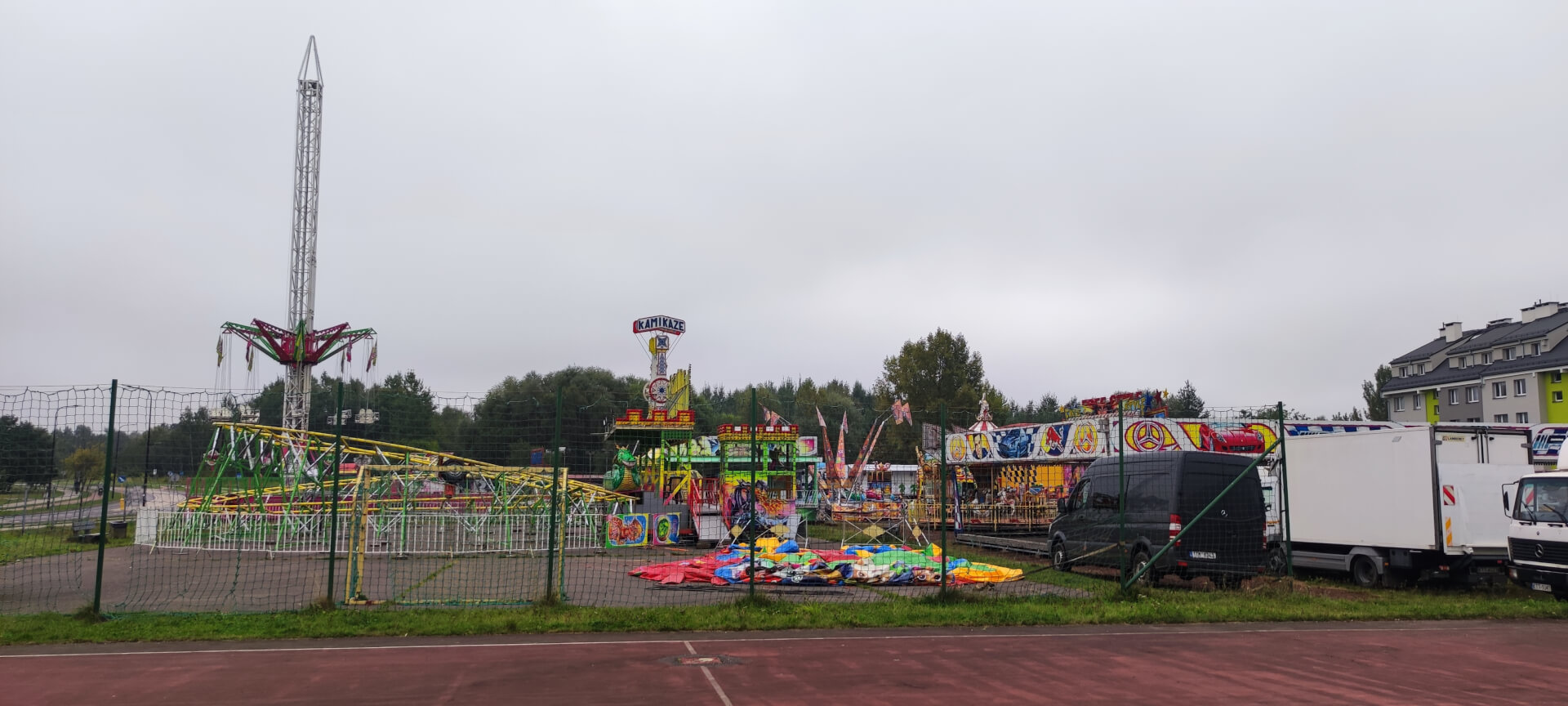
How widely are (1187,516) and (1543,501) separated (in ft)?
16.5

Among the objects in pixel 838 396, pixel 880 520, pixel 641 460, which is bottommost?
pixel 880 520

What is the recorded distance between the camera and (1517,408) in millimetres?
48500

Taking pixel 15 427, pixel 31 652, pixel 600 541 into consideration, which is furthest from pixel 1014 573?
pixel 15 427

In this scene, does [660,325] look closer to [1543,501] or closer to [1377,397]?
[1543,501]

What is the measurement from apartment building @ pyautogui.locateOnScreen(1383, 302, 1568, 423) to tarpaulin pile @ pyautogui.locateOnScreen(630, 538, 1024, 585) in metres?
48.5

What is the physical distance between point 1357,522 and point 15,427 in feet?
67.4

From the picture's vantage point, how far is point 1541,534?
13.1m

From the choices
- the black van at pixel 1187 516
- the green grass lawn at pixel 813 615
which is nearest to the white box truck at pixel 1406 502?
Answer: the black van at pixel 1187 516

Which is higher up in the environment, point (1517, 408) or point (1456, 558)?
point (1517, 408)

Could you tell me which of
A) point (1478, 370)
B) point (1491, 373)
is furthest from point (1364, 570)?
point (1478, 370)

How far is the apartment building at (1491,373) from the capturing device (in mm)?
47125

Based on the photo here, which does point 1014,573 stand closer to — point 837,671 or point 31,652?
point 837,671

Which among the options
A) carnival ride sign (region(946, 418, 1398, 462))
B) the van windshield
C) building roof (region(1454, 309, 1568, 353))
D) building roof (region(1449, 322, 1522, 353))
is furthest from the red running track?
building roof (region(1449, 322, 1522, 353))

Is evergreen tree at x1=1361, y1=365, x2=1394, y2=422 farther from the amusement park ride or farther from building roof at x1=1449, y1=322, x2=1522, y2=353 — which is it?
the amusement park ride
